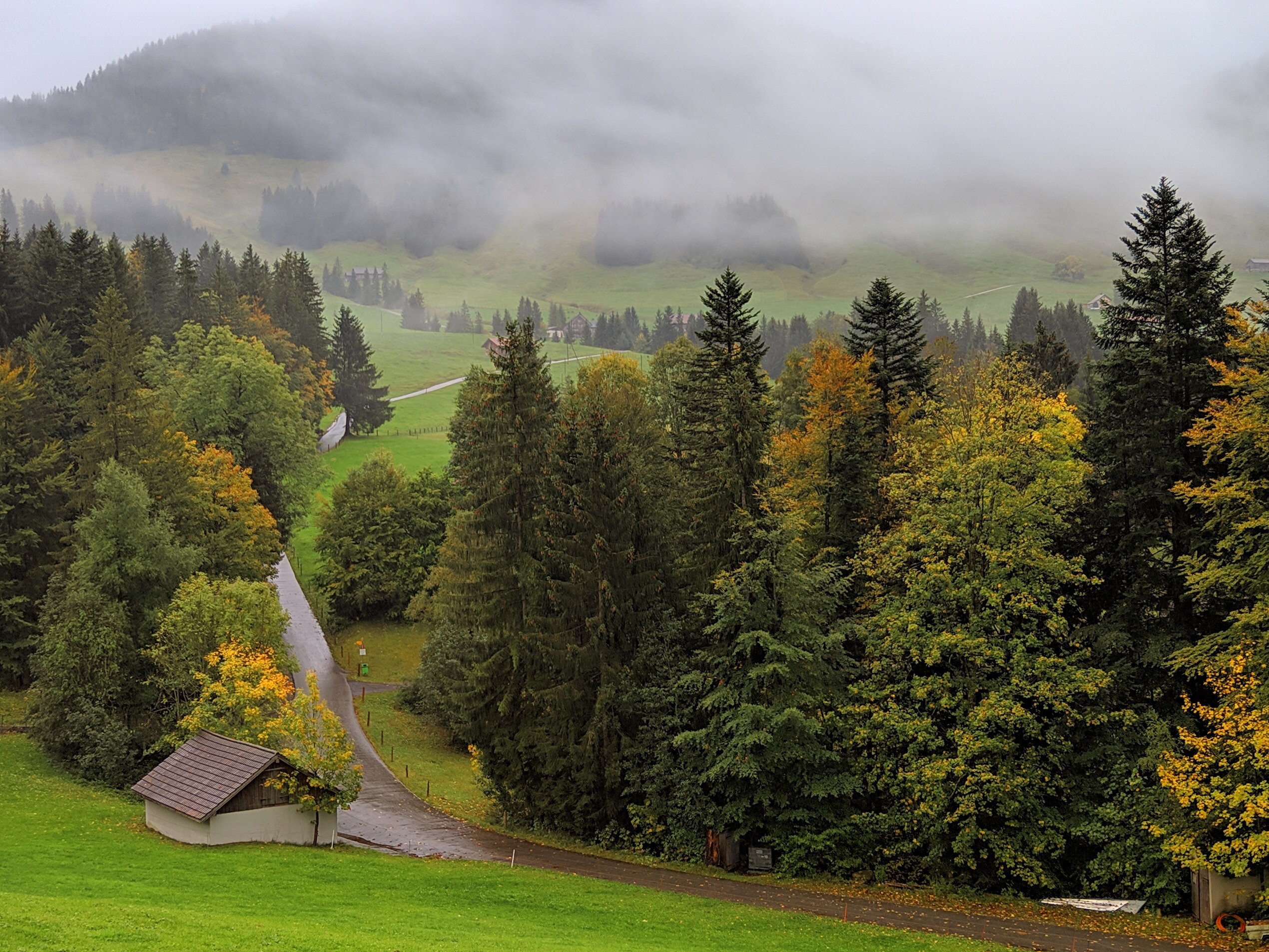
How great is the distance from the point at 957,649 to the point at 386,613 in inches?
2274

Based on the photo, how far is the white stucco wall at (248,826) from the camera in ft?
123

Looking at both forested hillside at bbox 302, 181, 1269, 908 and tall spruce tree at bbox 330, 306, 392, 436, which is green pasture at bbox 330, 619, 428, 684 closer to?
forested hillside at bbox 302, 181, 1269, 908

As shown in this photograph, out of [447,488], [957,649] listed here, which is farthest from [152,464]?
[957,649]

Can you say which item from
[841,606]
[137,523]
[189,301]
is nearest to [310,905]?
[841,606]

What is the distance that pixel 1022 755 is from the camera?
121 ft

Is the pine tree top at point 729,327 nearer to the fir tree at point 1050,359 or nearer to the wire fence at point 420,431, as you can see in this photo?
the fir tree at point 1050,359

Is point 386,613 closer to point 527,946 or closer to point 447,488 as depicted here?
point 447,488

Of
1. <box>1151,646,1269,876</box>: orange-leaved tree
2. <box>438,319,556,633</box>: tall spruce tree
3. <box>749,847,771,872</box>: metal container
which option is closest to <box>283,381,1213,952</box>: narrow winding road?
<box>749,847,771,872</box>: metal container

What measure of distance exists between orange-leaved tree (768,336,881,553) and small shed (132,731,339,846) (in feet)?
76.3

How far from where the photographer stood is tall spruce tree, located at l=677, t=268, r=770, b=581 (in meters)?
41.7

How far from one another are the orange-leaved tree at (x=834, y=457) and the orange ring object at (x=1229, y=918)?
19.6 m

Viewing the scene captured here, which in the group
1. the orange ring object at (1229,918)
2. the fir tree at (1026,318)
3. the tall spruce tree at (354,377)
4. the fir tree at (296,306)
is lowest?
the orange ring object at (1229,918)

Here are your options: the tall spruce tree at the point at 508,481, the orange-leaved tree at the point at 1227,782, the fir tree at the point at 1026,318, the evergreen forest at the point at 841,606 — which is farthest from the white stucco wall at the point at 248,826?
the fir tree at the point at 1026,318

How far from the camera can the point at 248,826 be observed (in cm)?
3831
